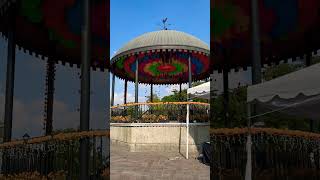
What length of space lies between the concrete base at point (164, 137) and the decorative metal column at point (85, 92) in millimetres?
7214

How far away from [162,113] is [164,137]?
1.46m

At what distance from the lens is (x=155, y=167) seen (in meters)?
10.7

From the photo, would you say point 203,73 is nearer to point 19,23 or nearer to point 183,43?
point 183,43

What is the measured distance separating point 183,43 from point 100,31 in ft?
24.6

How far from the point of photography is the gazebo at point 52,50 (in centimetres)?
711

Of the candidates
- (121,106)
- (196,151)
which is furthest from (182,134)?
(121,106)

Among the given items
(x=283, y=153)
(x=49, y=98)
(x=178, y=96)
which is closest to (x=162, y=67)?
(x=178, y=96)

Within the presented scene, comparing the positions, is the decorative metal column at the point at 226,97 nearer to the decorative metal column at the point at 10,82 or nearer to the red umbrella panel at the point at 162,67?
the red umbrella panel at the point at 162,67

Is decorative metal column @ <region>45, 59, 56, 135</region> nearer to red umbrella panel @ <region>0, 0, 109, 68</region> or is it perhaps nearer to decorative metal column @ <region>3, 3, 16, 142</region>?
red umbrella panel @ <region>0, 0, 109, 68</region>

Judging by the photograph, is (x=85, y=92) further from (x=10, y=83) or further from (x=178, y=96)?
(x=178, y=96)

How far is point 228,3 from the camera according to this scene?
11.2m

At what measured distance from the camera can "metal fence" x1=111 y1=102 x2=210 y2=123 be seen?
587 inches

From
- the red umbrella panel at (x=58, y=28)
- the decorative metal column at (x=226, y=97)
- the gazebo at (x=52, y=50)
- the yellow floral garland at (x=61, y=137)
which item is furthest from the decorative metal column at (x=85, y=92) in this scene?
the decorative metal column at (x=226, y=97)

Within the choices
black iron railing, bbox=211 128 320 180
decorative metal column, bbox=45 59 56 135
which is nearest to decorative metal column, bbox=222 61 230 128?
black iron railing, bbox=211 128 320 180
